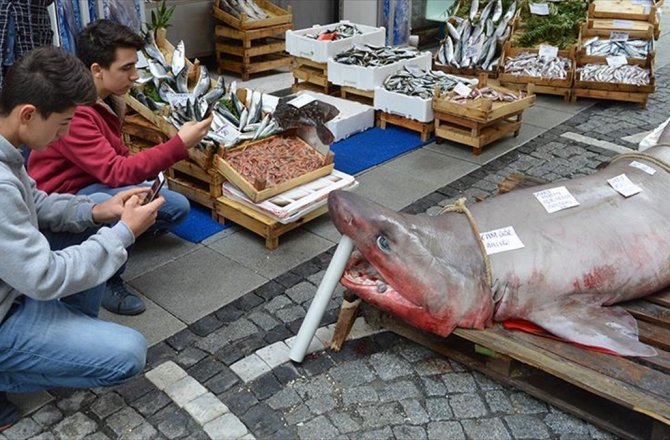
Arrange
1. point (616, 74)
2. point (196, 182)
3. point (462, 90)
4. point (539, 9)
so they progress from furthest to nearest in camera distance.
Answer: point (539, 9), point (616, 74), point (462, 90), point (196, 182)

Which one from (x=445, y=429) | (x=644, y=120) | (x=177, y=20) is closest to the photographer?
(x=445, y=429)

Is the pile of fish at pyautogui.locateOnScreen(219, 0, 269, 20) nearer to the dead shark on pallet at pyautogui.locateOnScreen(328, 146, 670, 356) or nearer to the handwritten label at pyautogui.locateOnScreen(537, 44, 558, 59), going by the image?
the handwritten label at pyautogui.locateOnScreen(537, 44, 558, 59)

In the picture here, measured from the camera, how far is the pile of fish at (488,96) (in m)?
6.51

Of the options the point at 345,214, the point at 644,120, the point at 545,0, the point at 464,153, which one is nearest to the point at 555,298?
the point at 345,214

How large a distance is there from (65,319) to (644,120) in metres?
6.64

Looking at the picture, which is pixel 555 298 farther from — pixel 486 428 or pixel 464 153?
pixel 464 153

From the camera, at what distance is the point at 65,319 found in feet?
9.29

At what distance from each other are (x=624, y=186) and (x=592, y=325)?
3.21 ft

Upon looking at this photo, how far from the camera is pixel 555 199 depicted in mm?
3695

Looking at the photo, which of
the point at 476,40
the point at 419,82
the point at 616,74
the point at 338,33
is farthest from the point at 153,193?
the point at 616,74

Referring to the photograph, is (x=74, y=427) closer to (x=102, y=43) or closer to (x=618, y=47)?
(x=102, y=43)

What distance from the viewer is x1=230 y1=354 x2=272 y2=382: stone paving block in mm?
3457

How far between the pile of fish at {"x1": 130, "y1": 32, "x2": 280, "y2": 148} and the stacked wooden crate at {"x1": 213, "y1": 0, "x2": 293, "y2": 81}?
7.03 ft

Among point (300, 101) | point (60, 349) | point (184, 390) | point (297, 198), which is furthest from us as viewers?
point (300, 101)
